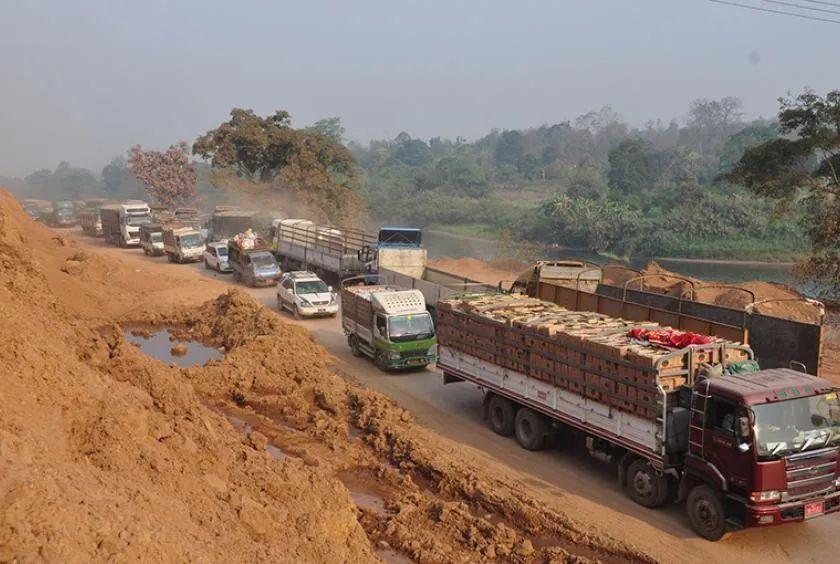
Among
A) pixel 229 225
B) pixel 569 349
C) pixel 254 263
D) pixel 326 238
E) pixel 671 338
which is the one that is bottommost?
pixel 254 263

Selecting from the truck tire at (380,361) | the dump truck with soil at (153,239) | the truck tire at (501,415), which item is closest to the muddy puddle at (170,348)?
the truck tire at (380,361)

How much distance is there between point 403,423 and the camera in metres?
15.6

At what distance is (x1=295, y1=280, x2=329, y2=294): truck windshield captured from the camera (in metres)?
27.3

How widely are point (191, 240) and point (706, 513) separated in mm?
37002

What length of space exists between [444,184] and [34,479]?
92.4 metres

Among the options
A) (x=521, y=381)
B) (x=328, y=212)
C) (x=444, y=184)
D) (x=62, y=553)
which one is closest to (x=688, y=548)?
(x=521, y=381)

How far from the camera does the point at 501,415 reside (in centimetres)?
1534

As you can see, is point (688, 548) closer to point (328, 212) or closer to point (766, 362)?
point (766, 362)

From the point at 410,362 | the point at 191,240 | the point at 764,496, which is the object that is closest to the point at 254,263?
the point at 191,240

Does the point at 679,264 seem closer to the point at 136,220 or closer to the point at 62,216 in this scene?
the point at 136,220

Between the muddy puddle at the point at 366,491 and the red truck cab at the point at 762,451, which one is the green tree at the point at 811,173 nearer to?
the red truck cab at the point at 762,451

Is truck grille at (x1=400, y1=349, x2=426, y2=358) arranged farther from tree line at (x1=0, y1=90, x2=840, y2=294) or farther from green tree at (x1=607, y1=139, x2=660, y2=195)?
green tree at (x1=607, y1=139, x2=660, y2=195)

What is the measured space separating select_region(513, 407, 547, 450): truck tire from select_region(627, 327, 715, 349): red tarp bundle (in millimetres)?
2516

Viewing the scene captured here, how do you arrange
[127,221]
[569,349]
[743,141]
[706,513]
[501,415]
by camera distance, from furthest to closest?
[743,141], [127,221], [501,415], [569,349], [706,513]
